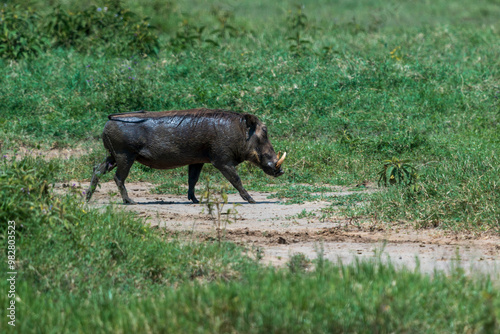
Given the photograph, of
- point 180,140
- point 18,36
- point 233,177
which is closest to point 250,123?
point 233,177

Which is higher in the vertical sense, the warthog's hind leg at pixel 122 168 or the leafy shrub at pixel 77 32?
the leafy shrub at pixel 77 32

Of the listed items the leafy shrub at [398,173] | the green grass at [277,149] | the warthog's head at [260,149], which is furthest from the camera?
the warthog's head at [260,149]

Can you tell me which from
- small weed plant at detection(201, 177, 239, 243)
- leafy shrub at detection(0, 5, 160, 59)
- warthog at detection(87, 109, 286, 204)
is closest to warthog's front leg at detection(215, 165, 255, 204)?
warthog at detection(87, 109, 286, 204)

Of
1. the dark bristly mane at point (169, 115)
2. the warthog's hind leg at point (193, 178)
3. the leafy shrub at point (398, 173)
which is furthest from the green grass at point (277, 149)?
the dark bristly mane at point (169, 115)

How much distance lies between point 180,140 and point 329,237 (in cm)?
291

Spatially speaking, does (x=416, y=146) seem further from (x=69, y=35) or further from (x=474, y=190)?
(x=69, y=35)

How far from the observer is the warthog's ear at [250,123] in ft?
31.0

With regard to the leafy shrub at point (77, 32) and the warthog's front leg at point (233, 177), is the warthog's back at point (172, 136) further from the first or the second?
the leafy shrub at point (77, 32)

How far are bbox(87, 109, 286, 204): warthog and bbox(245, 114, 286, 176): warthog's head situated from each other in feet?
0.04

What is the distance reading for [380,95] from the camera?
1266cm

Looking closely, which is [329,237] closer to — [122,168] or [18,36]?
[122,168]

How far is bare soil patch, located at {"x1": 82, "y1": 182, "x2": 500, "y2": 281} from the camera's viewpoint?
6148mm

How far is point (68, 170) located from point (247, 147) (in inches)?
111

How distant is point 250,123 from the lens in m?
9.48
